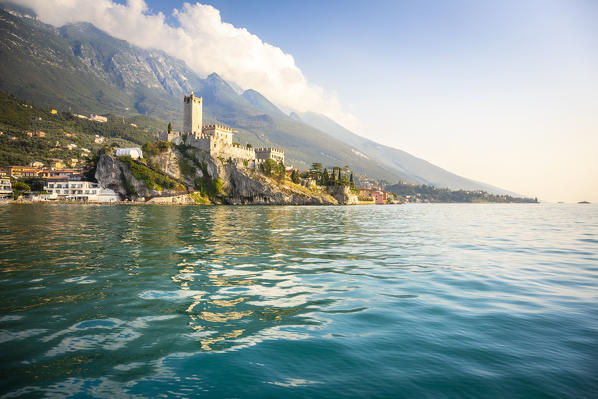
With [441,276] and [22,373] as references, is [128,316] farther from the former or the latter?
[441,276]

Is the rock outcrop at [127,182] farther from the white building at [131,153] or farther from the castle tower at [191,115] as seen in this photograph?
the castle tower at [191,115]

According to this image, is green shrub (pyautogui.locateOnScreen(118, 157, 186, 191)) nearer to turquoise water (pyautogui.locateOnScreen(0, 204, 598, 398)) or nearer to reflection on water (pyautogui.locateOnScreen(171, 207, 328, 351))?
reflection on water (pyautogui.locateOnScreen(171, 207, 328, 351))

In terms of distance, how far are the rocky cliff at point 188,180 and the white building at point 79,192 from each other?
2620mm

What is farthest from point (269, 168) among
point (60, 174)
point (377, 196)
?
point (377, 196)

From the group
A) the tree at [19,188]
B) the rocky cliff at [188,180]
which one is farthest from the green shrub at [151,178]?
the tree at [19,188]

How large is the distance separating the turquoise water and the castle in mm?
100199

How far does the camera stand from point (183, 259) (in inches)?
520

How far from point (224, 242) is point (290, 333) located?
13.3 m

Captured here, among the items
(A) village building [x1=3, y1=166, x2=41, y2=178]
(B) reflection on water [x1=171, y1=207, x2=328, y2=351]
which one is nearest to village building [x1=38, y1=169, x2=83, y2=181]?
(A) village building [x1=3, y1=166, x2=41, y2=178]

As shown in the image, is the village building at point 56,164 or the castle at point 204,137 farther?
the village building at point 56,164

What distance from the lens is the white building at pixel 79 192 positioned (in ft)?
317

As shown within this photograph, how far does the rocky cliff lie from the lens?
320ft

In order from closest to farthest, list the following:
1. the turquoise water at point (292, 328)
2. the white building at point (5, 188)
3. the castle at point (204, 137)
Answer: the turquoise water at point (292, 328), the white building at point (5, 188), the castle at point (204, 137)

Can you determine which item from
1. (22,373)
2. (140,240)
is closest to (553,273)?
(22,373)
